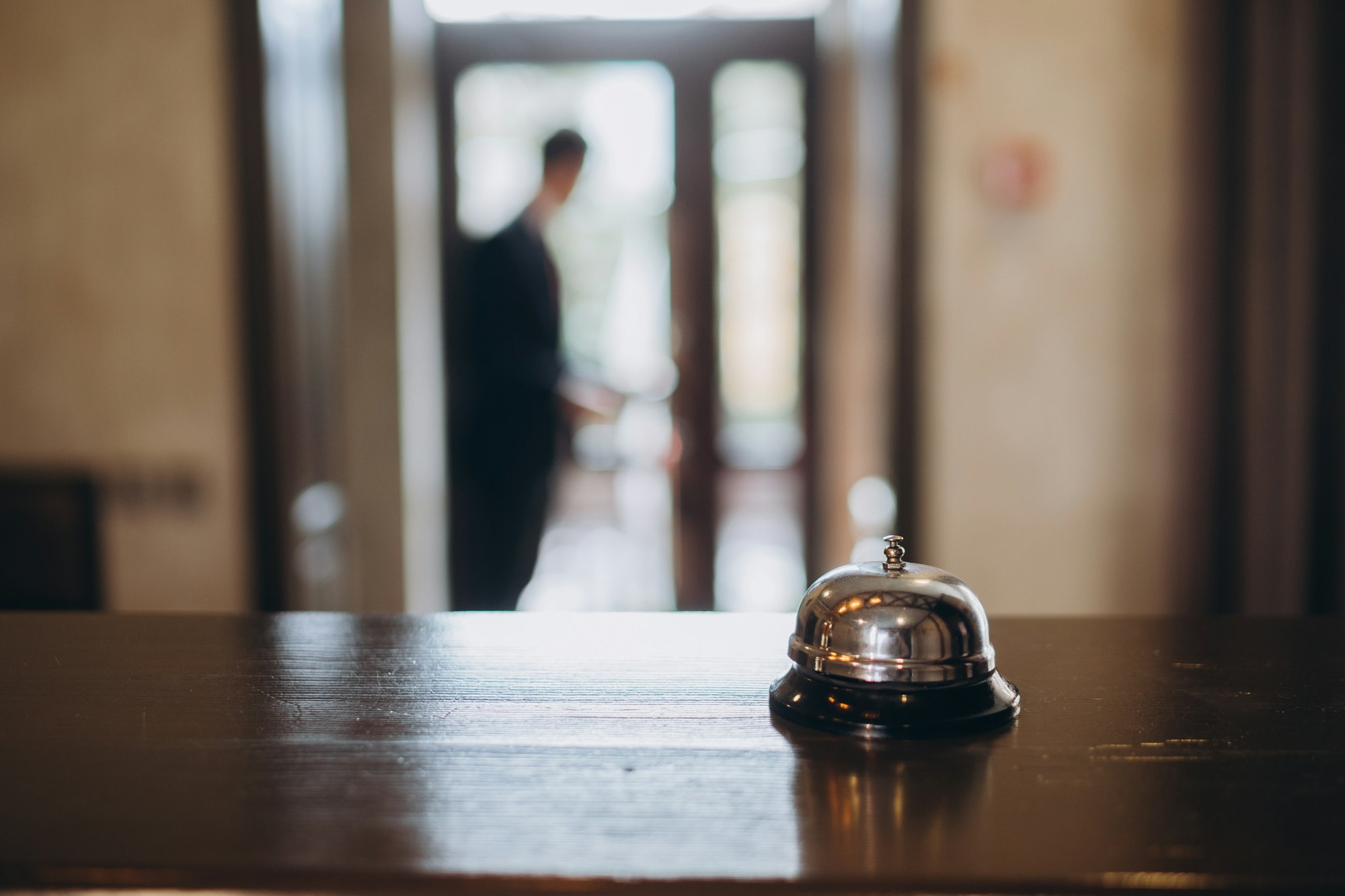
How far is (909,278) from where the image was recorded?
261cm

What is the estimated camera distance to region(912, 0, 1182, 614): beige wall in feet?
8.38

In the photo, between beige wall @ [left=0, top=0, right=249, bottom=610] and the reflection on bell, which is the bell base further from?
beige wall @ [left=0, top=0, right=249, bottom=610]

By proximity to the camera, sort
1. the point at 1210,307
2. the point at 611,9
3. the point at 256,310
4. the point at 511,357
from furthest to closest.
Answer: the point at 611,9
the point at 511,357
the point at 256,310
the point at 1210,307

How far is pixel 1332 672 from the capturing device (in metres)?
0.87

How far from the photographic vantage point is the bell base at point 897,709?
716mm

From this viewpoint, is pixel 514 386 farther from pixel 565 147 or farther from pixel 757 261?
pixel 757 261

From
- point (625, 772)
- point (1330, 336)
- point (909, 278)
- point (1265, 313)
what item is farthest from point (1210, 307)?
point (625, 772)

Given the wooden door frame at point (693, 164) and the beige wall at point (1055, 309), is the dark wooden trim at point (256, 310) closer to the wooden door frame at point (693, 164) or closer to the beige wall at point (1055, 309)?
the wooden door frame at point (693, 164)

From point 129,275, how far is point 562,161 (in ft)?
4.10

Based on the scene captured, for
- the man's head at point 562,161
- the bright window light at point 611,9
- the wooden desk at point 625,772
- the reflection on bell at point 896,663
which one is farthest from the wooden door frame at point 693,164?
the reflection on bell at point 896,663

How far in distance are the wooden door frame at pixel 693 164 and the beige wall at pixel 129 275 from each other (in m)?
1.49

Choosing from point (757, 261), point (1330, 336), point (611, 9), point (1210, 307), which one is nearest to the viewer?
point (1330, 336)

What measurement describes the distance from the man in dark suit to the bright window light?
112cm

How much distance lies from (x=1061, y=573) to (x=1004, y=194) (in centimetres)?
97
